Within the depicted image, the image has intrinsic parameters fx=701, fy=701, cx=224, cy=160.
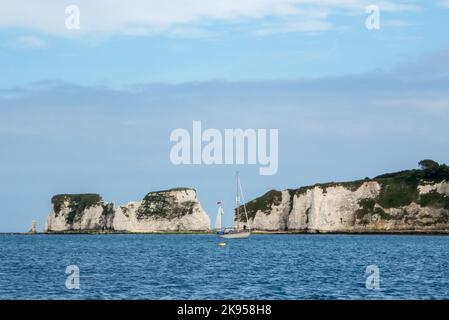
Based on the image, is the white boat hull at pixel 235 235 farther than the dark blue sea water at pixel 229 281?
Yes

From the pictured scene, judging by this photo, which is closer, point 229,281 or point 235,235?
point 229,281

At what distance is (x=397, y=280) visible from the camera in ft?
196

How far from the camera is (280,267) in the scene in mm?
75375

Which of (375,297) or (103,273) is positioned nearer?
(375,297)

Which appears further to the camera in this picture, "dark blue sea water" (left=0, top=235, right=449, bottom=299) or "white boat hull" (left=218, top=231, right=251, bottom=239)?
"white boat hull" (left=218, top=231, right=251, bottom=239)
